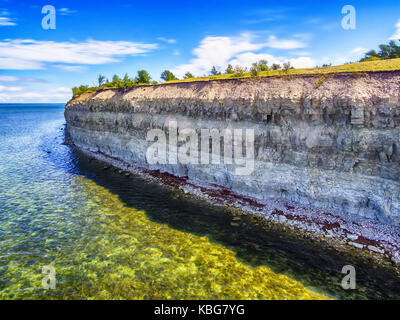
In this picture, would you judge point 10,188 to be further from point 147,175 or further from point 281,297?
point 281,297

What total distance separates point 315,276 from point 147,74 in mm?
45156

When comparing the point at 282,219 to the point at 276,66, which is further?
the point at 276,66

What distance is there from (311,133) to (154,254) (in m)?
17.8

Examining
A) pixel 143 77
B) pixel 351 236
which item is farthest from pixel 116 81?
pixel 351 236

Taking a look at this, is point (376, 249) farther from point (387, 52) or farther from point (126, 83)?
point (126, 83)

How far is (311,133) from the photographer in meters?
21.7

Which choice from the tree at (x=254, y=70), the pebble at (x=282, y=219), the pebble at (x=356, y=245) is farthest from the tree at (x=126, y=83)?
the pebble at (x=356, y=245)

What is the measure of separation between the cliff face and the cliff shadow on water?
4610mm

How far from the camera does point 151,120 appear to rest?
35406mm

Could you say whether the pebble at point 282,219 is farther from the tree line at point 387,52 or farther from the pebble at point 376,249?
the tree line at point 387,52

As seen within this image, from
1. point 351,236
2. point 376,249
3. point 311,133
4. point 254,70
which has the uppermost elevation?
point 254,70

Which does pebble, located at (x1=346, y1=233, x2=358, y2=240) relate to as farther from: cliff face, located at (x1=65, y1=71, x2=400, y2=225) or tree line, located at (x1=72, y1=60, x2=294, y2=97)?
tree line, located at (x1=72, y1=60, x2=294, y2=97)

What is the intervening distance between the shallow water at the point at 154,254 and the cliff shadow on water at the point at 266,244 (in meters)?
0.07

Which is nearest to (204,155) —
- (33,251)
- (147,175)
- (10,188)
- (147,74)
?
(147,175)
